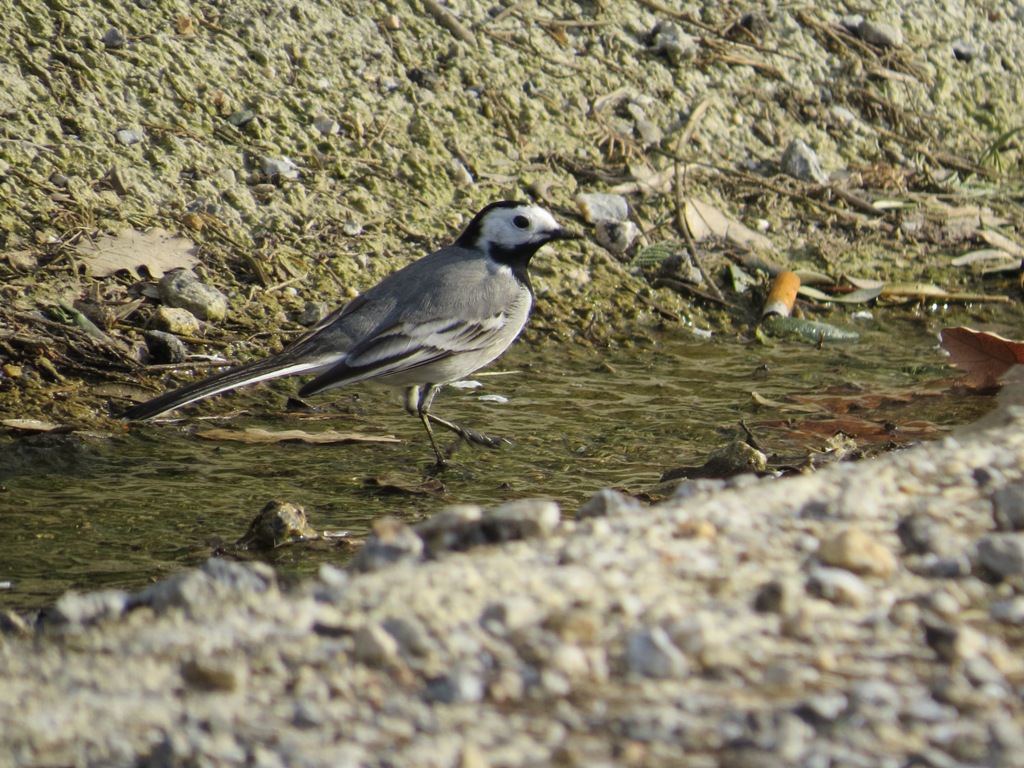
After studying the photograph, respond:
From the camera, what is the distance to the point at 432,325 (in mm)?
6262

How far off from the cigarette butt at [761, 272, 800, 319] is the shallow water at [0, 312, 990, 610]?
296 millimetres

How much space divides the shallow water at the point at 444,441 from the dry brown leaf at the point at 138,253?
0.98 m

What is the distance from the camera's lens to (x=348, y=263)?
24.7ft

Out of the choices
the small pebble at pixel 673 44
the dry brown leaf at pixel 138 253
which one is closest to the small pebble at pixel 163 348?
the dry brown leaf at pixel 138 253

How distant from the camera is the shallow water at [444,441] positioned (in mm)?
4590

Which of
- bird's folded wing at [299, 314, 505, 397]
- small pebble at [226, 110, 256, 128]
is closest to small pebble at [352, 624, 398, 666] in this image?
bird's folded wing at [299, 314, 505, 397]

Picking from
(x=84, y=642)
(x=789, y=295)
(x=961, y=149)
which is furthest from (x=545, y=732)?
(x=961, y=149)

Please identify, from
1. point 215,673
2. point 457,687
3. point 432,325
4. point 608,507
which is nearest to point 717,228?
point 432,325

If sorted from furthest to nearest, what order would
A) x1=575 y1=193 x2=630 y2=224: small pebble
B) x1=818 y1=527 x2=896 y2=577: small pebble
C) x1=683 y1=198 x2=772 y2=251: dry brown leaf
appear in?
x1=683 y1=198 x2=772 y2=251: dry brown leaf, x1=575 y1=193 x2=630 y2=224: small pebble, x1=818 y1=527 x2=896 y2=577: small pebble

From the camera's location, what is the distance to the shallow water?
15.1ft

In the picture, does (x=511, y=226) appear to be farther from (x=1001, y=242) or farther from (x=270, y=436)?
(x=1001, y=242)

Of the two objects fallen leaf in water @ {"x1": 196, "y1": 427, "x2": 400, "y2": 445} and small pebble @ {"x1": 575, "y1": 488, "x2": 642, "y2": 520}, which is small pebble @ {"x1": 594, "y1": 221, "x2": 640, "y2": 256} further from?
small pebble @ {"x1": 575, "y1": 488, "x2": 642, "y2": 520}

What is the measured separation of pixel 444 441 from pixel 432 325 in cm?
55

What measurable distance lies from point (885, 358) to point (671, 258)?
1.46 meters
